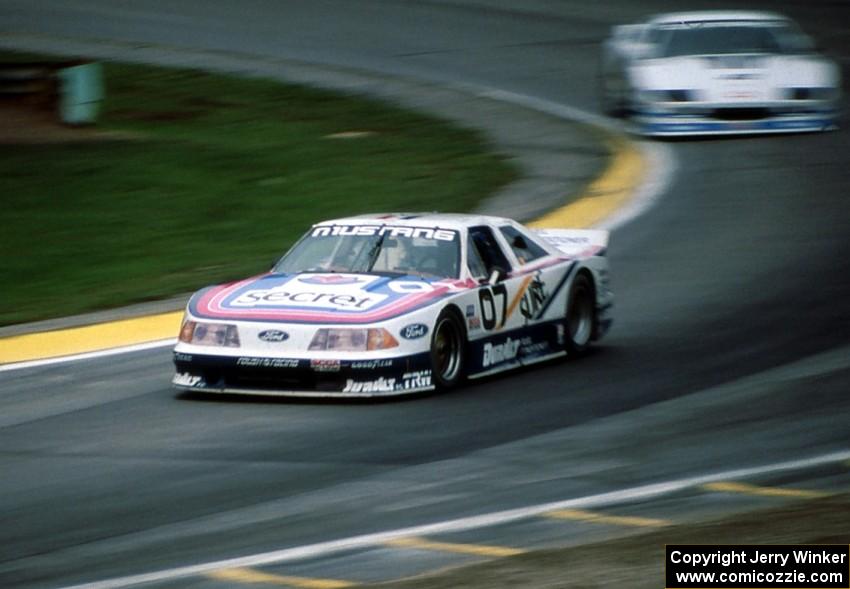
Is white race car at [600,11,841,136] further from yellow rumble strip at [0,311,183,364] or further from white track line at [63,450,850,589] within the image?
white track line at [63,450,850,589]

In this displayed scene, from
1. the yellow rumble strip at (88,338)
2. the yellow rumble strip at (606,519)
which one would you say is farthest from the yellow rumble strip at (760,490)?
the yellow rumble strip at (88,338)

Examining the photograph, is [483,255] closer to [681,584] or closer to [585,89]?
[681,584]

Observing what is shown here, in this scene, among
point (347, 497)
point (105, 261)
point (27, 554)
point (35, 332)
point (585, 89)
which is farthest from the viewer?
point (585, 89)

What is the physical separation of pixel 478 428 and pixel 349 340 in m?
1.08

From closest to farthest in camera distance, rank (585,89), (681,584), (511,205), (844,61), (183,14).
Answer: (681,584) < (511,205) < (585,89) < (844,61) < (183,14)

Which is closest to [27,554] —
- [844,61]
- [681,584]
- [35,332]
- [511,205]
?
[681,584]

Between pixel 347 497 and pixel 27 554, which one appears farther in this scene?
pixel 347 497

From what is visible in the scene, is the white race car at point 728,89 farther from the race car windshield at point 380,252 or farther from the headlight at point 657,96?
the race car windshield at point 380,252

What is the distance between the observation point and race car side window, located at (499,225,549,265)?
12500 mm

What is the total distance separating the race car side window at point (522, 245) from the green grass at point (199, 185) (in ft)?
11.2

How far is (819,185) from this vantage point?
64.5 feet

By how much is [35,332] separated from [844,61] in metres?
18.8

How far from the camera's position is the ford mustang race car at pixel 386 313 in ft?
35.4

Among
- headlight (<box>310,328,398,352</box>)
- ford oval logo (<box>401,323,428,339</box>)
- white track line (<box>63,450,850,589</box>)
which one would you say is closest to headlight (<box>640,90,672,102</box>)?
ford oval logo (<box>401,323,428,339</box>)
